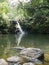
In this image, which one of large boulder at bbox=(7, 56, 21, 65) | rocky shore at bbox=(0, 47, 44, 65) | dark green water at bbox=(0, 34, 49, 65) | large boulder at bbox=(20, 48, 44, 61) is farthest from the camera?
dark green water at bbox=(0, 34, 49, 65)

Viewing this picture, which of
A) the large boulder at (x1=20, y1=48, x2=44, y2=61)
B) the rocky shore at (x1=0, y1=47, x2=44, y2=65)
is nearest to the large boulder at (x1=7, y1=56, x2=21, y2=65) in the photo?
the rocky shore at (x1=0, y1=47, x2=44, y2=65)

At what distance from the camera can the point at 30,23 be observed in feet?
138

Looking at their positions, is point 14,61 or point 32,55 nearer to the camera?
point 14,61

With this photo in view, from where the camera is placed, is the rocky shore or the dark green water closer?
the rocky shore

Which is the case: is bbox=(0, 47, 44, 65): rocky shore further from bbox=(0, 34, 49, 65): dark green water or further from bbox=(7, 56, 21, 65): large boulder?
bbox=(0, 34, 49, 65): dark green water

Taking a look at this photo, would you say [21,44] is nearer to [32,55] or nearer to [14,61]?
[32,55]

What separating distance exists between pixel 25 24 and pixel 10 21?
10.0ft

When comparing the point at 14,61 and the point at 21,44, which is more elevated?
the point at 14,61

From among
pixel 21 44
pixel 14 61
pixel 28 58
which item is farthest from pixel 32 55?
pixel 21 44

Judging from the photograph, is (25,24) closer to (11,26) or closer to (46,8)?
(11,26)

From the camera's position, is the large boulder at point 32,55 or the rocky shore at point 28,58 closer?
the rocky shore at point 28,58

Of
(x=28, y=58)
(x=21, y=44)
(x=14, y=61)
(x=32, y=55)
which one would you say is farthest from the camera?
(x=21, y=44)

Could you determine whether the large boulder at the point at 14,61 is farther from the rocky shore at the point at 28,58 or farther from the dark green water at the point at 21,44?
the dark green water at the point at 21,44

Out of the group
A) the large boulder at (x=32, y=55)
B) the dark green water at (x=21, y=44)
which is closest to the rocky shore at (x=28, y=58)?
the large boulder at (x=32, y=55)
